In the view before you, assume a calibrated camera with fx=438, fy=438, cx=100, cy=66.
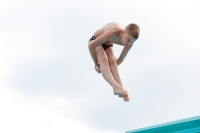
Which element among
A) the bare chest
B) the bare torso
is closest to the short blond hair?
the bare torso

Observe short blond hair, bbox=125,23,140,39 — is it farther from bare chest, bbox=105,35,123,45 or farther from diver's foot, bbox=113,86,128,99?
diver's foot, bbox=113,86,128,99

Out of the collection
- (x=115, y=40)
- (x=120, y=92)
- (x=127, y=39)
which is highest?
(x=115, y=40)

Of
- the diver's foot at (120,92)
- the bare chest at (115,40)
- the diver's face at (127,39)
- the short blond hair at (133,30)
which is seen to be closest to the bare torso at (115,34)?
the bare chest at (115,40)

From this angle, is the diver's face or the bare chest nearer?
the diver's face

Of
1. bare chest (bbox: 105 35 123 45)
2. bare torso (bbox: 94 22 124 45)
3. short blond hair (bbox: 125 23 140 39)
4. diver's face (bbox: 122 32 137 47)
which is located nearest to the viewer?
short blond hair (bbox: 125 23 140 39)

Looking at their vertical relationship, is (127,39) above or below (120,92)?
above

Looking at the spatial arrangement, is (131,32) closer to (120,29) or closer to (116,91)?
(120,29)

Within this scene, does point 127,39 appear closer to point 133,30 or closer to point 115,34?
point 133,30

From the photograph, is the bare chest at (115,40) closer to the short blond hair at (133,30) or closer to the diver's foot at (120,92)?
the short blond hair at (133,30)

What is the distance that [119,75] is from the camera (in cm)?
873

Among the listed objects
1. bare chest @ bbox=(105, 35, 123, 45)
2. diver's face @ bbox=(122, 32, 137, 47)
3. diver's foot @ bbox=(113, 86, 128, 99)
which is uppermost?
bare chest @ bbox=(105, 35, 123, 45)

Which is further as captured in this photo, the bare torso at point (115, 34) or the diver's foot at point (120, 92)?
the bare torso at point (115, 34)

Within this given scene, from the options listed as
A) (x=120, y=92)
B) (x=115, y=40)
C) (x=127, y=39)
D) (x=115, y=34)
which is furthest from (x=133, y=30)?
(x=120, y=92)

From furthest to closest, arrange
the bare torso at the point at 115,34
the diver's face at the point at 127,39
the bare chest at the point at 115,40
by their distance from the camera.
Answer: the bare chest at the point at 115,40 < the bare torso at the point at 115,34 < the diver's face at the point at 127,39
